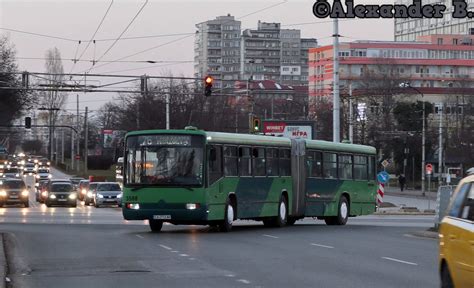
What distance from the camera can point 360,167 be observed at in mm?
36250

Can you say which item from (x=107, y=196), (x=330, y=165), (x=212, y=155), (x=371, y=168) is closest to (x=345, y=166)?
(x=330, y=165)

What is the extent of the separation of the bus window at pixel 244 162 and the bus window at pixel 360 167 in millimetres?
6908

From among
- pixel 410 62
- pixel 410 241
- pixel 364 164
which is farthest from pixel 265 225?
pixel 410 62

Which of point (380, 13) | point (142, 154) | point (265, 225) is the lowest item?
point (265, 225)

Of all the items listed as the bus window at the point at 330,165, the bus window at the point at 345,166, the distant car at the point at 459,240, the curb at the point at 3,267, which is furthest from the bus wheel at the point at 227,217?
the distant car at the point at 459,240

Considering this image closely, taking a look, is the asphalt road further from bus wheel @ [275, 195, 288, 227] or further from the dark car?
the dark car

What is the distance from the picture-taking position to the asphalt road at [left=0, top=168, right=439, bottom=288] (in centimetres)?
1532

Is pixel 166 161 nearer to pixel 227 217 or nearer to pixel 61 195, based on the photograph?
pixel 227 217

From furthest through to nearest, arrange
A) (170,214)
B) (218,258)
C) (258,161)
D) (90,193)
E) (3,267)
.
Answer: (90,193) → (258,161) → (170,214) → (218,258) → (3,267)

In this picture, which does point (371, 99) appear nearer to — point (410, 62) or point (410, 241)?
point (410, 62)

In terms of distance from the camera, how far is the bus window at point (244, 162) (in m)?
29.6

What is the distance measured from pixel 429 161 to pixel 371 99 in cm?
1068

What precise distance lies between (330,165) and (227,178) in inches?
269

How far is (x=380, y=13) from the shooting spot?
37.9 meters
